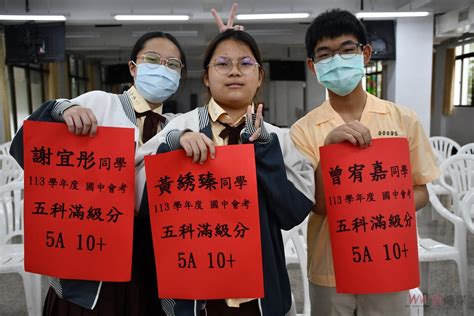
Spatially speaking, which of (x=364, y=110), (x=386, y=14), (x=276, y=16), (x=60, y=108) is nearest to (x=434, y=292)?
(x=364, y=110)

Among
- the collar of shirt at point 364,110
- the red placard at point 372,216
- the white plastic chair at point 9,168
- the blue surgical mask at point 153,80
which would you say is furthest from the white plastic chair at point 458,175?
the white plastic chair at point 9,168

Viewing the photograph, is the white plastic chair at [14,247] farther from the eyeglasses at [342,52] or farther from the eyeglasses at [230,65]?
the eyeglasses at [342,52]

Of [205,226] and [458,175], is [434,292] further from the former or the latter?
[205,226]

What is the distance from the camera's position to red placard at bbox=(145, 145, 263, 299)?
1.07 meters

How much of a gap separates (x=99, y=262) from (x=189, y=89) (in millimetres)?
18344

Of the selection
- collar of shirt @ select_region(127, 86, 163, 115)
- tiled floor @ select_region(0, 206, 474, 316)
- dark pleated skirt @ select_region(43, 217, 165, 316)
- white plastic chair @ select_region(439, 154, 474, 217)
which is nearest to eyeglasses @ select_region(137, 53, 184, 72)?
collar of shirt @ select_region(127, 86, 163, 115)

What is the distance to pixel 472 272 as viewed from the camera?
132 inches

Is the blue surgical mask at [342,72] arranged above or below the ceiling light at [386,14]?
below

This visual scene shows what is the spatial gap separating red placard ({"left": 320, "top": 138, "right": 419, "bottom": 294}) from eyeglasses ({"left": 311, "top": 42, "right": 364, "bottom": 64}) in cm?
34

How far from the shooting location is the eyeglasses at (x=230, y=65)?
1.15 metres

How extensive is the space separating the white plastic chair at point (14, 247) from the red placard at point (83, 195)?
145 centimetres

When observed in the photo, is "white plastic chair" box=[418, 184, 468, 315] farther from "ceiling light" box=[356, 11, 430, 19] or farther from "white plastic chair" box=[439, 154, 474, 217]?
"ceiling light" box=[356, 11, 430, 19]

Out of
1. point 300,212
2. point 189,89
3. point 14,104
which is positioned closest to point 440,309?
point 300,212

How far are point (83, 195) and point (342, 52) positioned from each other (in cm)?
94
